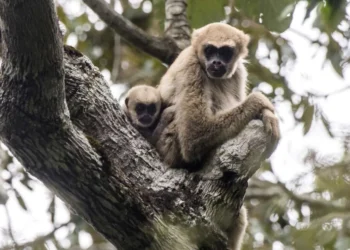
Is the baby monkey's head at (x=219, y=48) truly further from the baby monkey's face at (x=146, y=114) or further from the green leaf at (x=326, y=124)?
the green leaf at (x=326, y=124)

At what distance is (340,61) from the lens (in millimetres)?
8383

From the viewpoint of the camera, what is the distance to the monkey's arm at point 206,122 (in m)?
5.89

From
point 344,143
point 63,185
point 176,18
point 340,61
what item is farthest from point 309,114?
point 63,185

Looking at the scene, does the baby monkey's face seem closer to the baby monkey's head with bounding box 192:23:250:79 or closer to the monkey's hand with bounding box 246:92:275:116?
the baby monkey's head with bounding box 192:23:250:79

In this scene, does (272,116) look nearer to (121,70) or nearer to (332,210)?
(332,210)

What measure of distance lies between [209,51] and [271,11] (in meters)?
0.88

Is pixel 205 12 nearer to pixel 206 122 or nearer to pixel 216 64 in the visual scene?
pixel 216 64

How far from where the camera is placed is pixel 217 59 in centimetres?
661

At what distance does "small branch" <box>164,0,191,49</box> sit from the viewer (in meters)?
8.23

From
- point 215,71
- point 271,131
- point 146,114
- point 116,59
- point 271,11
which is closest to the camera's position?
point 271,131

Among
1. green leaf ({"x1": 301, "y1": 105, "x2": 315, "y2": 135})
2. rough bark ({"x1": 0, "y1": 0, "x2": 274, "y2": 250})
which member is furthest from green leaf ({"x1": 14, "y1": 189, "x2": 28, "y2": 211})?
green leaf ({"x1": 301, "y1": 105, "x2": 315, "y2": 135})

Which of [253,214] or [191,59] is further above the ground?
[191,59]

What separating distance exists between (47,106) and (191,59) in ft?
7.66

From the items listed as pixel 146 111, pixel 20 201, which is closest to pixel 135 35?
pixel 146 111
